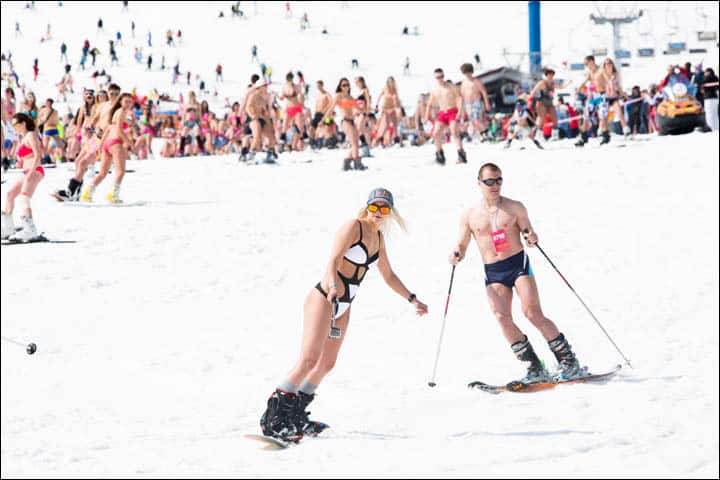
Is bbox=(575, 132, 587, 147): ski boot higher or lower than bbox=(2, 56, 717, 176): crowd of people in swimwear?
lower

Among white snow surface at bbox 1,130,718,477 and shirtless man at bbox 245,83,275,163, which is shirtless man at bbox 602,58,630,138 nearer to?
white snow surface at bbox 1,130,718,477

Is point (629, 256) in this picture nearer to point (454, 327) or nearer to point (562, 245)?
point (562, 245)

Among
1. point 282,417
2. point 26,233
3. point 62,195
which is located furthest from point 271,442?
point 62,195

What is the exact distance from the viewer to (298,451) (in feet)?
21.4

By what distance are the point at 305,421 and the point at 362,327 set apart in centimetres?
362

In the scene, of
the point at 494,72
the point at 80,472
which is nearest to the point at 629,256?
the point at 80,472

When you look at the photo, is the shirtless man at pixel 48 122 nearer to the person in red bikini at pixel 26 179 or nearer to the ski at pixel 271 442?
the person in red bikini at pixel 26 179

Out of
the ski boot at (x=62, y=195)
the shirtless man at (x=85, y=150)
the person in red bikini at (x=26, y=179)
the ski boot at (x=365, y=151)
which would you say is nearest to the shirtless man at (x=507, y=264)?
the person in red bikini at (x=26, y=179)

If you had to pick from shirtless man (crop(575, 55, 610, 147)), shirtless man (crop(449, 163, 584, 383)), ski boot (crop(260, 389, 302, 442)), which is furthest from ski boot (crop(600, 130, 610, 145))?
ski boot (crop(260, 389, 302, 442))

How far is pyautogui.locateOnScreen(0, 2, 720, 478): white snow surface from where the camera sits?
263 inches

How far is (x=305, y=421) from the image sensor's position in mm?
6723

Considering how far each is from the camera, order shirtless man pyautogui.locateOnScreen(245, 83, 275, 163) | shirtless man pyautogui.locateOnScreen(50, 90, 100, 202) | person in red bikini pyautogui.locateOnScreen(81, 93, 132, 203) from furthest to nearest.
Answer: shirtless man pyautogui.locateOnScreen(245, 83, 275, 163), shirtless man pyautogui.locateOnScreen(50, 90, 100, 202), person in red bikini pyautogui.locateOnScreen(81, 93, 132, 203)

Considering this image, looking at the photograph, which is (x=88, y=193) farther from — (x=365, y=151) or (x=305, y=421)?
(x=305, y=421)

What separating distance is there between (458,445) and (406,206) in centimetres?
867
